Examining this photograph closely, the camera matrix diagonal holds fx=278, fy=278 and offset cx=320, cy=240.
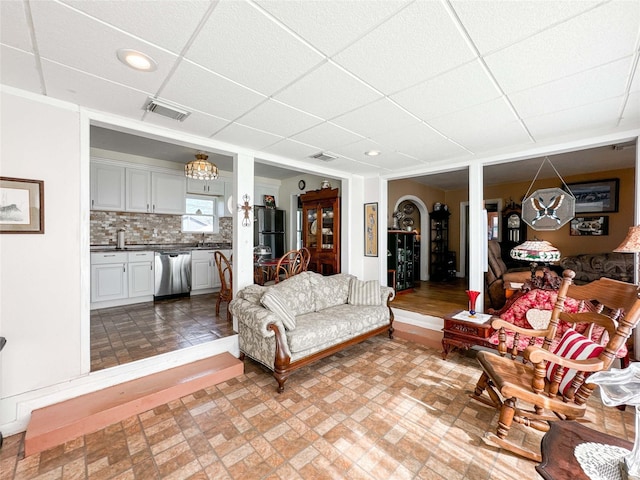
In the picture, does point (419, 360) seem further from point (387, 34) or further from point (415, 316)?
point (387, 34)

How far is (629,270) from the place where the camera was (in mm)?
4785

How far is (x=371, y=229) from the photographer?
487 cm

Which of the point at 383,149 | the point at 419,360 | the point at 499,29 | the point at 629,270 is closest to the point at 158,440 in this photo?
the point at 419,360

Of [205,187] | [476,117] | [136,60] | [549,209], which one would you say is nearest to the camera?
[136,60]

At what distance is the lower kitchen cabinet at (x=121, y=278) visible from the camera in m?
4.50

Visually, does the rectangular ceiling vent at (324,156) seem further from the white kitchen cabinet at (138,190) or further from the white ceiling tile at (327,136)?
the white kitchen cabinet at (138,190)

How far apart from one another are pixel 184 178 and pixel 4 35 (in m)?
4.28

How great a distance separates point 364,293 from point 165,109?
3.00 metres

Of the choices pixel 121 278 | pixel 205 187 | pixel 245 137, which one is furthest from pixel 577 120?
pixel 121 278

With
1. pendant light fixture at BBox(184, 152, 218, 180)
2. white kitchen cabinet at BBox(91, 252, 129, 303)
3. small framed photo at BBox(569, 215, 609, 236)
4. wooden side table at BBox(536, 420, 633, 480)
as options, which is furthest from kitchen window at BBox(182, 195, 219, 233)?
small framed photo at BBox(569, 215, 609, 236)

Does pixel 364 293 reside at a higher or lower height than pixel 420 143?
lower

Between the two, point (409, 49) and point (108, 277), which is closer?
point (409, 49)

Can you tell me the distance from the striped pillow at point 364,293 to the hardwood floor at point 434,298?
3.96 feet

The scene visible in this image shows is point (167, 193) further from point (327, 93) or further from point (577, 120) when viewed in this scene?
point (577, 120)
